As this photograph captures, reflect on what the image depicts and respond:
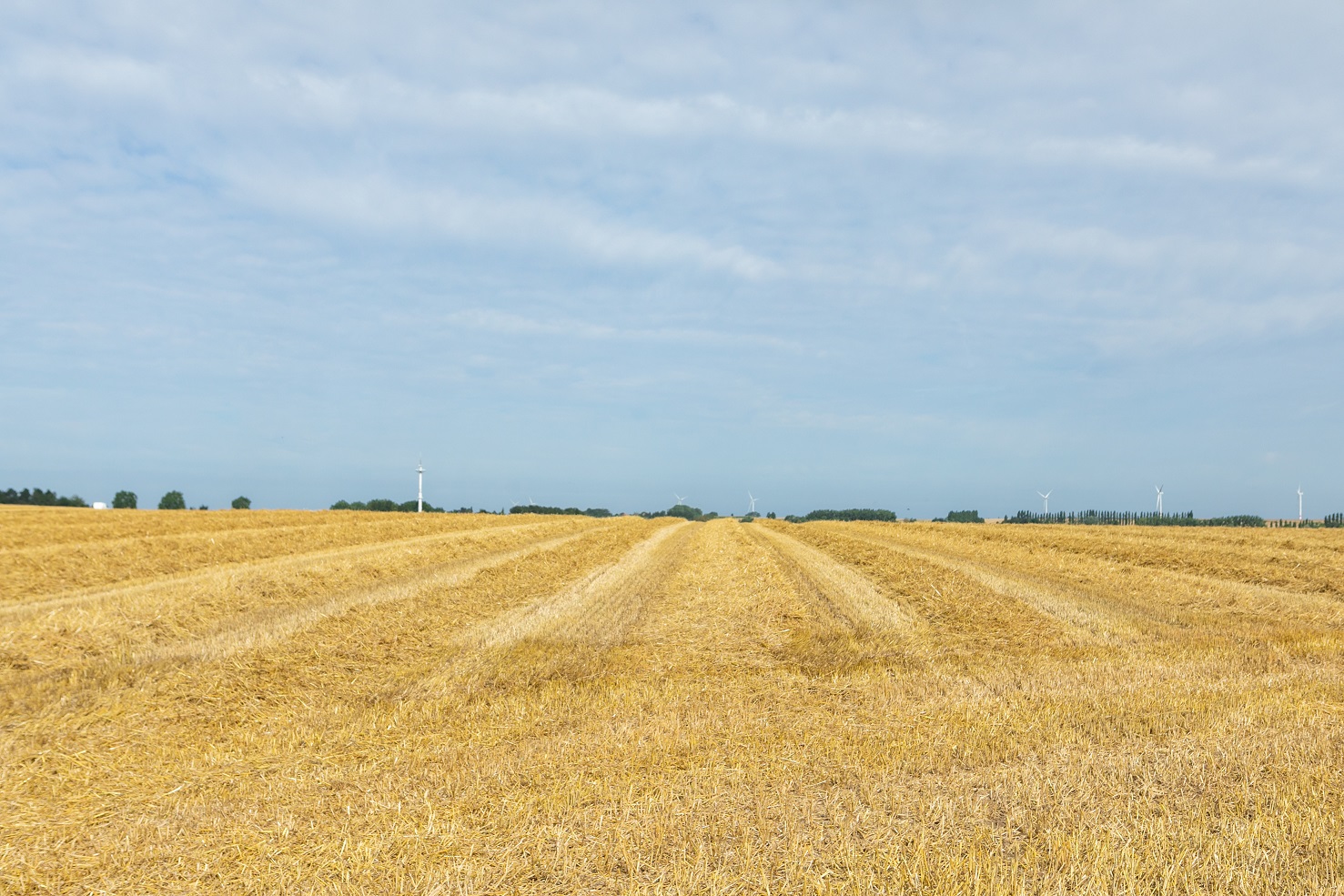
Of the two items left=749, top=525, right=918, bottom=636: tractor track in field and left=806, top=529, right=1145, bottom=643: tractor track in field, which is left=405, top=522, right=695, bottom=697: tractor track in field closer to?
left=749, top=525, right=918, bottom=636: tractor track in field

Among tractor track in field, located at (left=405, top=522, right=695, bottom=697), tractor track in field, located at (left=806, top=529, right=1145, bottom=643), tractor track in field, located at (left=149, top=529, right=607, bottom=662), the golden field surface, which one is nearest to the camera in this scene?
the golden field surface

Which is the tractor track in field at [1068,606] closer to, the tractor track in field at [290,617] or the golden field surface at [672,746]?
the golden field surface at [672,746]

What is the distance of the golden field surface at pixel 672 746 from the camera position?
16.8 ft

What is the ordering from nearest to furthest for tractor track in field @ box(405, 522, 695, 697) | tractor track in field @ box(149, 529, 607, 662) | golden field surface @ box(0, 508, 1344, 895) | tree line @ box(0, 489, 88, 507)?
golden field surface @ box(0, 508, 1344, 895) → tractor track in field @ box(405, 522, 695, 697) → tractor track in field @ box(149, 529, 607, 662) → tree line @ box(0, 489, 88, 507)

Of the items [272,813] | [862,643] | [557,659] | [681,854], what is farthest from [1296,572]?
[272,813]

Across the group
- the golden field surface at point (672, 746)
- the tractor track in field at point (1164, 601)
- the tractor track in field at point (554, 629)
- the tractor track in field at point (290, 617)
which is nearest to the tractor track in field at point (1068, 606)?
the tractor track in field at point (1164, 601)

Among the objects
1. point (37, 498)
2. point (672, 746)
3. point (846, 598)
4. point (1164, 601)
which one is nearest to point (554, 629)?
point (672, 746)

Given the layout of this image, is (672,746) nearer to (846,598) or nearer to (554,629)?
(554,629)

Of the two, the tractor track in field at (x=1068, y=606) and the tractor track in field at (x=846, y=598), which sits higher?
the tractor track in field at (x=1068, y=606)

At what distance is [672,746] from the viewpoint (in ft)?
24.2

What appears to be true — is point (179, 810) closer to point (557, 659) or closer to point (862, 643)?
point (557, 659)

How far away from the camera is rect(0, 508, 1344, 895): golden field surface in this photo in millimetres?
5117

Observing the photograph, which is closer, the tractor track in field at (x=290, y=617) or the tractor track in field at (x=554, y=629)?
the tractor track in field at (x=554, y=629)

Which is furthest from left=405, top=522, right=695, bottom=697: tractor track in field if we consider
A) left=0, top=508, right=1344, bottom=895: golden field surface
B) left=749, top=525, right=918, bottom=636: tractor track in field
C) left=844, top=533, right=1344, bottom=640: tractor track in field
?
left=844, top=533, right=1344, bottom=640: tractor track in field
